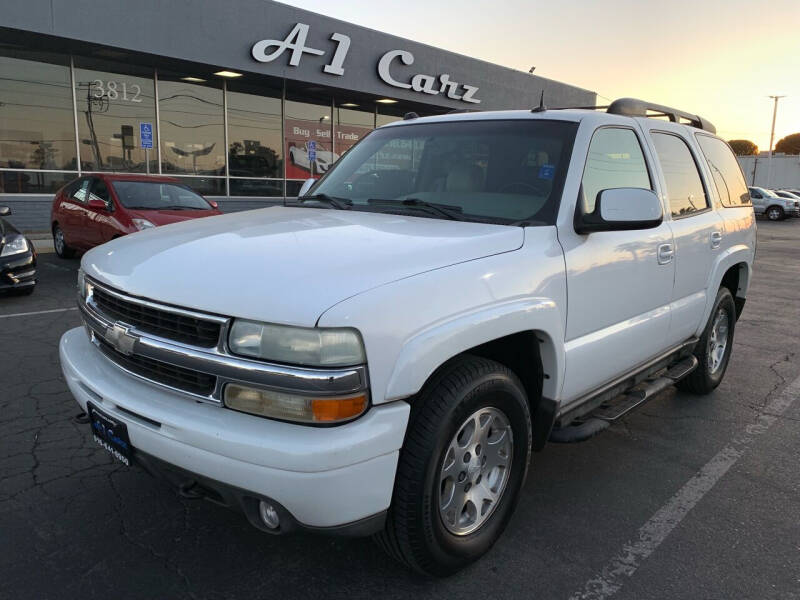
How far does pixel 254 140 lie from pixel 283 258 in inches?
682

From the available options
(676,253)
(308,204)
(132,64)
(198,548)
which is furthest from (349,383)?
(132,64)

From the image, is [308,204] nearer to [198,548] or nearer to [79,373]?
[79,373]

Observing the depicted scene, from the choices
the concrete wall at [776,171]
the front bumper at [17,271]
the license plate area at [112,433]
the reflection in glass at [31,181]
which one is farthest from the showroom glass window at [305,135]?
the concrete wall at [776,171]

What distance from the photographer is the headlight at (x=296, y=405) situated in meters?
2.00

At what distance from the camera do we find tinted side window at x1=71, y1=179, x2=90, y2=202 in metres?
10.3

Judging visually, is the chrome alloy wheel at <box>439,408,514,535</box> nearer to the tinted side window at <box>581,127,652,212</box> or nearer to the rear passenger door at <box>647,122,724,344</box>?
the tinted side window at <box>581,127,652,212</box>

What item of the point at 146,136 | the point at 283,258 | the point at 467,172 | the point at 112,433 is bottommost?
the point at 112,433

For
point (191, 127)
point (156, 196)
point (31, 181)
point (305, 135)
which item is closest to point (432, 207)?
point (156, 196)

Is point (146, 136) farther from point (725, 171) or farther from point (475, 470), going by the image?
point (475, 470)

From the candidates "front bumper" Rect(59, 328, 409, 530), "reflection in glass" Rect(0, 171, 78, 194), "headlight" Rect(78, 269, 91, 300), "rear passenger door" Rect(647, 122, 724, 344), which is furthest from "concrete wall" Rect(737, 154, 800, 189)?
"front bumper" Rect(59, 328, 409, 530)

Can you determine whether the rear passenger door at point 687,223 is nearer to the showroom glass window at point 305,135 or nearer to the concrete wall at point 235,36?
the concrete wall at point 235,36

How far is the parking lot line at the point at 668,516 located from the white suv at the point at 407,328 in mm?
465

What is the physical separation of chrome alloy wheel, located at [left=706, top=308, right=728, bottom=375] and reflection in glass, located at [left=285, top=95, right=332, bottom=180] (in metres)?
15.5

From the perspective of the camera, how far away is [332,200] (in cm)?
362
